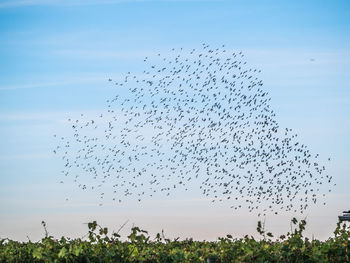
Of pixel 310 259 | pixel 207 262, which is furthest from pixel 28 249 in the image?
pixel 310 259

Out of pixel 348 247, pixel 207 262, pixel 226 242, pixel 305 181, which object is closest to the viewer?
pixel 207 262

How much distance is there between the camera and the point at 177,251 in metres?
10.8

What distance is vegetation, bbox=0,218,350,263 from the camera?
995 centimetres

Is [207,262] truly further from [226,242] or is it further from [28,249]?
[28,249]

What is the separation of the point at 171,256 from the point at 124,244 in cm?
95

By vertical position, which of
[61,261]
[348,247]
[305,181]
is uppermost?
[305,181]

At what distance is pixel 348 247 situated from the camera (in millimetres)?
11812

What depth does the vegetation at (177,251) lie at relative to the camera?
9.95m

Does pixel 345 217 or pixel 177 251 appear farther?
pixel 345 217

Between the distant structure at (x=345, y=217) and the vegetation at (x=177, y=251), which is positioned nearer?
the vegetation at (x=177, y=251)

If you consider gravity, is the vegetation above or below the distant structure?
below

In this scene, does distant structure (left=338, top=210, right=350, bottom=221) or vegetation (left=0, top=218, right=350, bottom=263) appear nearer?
vegetation (left=0, top=218, right=350, bottom=263)

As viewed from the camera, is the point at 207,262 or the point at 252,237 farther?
the point at 252,237

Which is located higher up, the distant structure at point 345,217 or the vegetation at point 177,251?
the distant structure at point 345,217
